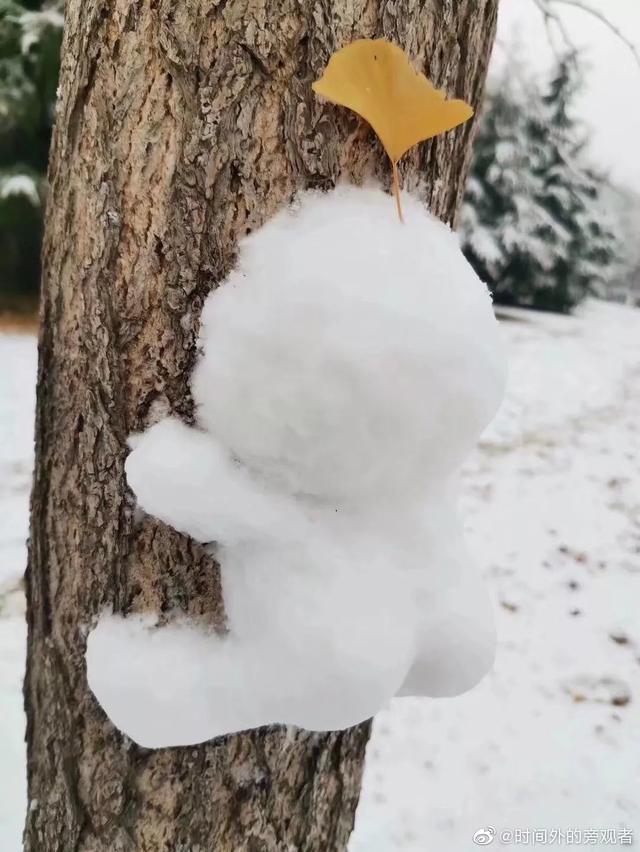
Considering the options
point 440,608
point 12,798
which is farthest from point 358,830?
point 440,608

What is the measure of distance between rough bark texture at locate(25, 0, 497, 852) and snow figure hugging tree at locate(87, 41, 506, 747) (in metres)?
0.04

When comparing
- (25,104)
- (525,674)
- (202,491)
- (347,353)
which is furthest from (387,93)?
(25,104)

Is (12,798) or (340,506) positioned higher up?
(340,506)

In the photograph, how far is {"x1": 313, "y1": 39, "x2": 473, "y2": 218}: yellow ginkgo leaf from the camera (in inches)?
22.0

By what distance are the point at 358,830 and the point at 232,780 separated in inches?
44.3

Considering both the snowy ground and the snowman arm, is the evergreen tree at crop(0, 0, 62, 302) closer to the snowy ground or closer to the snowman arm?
the snowy ground

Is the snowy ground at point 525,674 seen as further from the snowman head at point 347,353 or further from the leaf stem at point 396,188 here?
the leaf stem at point 396,188

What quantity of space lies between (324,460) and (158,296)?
0.23 metres

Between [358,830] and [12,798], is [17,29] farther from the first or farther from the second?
[358,830]

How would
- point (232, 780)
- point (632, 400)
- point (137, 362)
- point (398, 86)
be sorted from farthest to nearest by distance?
point (632, 400) < point (232, 780) < point (137, 362) < point (398, 86)

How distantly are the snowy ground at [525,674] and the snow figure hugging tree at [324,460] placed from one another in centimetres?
123

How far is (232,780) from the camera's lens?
79cm

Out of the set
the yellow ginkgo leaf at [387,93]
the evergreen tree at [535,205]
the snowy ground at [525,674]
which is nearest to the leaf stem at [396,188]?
the yellow ginkgo leaf at [387,93]

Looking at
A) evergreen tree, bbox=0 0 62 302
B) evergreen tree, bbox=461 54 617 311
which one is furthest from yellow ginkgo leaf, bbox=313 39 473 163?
evergreen tree, bbox=461 54 617 311
